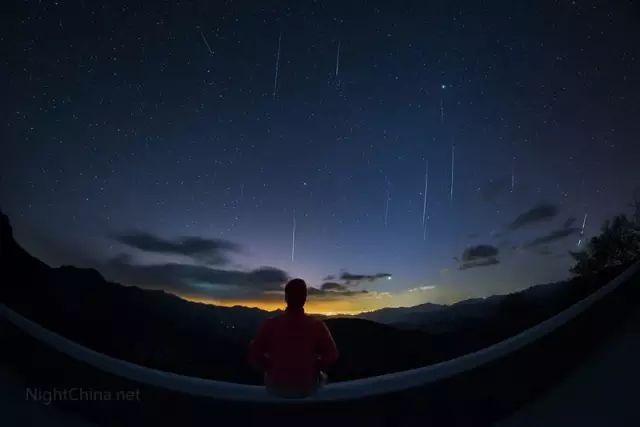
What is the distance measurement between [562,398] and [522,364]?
329 mm

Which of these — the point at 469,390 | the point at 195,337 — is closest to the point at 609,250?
the point at 469,390

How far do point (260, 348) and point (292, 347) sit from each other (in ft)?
0.71

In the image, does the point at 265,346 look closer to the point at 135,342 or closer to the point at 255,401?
the point at 255,401

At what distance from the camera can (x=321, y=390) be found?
242 centimetres

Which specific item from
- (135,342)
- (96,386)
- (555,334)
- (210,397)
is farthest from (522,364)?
(135,342)

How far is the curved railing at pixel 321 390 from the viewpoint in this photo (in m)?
2.25

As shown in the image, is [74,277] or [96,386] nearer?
[96,386]

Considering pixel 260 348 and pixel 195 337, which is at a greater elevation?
pixel 260 348

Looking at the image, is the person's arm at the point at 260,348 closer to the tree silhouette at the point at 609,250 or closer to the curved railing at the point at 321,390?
the curved railing at the point at 321,390

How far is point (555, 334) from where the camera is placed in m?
2.42

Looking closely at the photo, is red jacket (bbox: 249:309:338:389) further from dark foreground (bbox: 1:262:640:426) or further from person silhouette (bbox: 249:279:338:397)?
dark foreground (bbox: 1:262:640:426)

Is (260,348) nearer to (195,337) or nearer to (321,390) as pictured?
(321,390)

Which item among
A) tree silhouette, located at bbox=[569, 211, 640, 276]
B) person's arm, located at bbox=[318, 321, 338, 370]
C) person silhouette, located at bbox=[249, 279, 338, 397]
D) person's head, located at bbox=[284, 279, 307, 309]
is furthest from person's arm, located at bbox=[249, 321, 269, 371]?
tree silhouette, located at bbox=[569, 211, 640, 276]

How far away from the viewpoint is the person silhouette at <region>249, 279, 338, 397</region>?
7.20 feet
